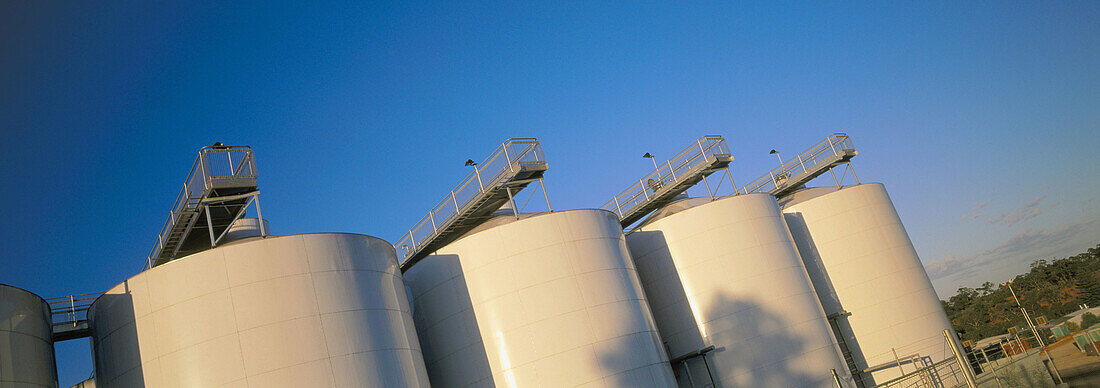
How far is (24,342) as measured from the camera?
19.2 metres

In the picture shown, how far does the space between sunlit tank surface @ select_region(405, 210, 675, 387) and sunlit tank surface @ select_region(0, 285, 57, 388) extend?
1252 cm

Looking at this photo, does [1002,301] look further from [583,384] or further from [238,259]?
[238,259]

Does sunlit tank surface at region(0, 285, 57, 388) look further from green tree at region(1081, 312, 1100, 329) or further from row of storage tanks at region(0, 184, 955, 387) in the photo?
green tree at region(1081, 312, 1100, 329)

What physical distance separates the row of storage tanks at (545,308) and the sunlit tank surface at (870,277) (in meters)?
0.08

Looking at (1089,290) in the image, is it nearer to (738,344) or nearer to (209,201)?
(738,344)

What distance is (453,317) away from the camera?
26.4m

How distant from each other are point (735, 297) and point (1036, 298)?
273 ft

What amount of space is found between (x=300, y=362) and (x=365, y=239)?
17.0 ft

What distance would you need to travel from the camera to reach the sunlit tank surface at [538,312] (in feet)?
80.3

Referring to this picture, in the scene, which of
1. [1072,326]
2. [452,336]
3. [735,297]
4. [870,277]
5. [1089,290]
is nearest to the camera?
[452,336]

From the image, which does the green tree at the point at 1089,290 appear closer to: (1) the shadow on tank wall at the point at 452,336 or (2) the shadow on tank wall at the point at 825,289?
(2) the shadow on tank wall at the point at 825,289

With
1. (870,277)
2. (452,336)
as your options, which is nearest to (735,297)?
(870,277)

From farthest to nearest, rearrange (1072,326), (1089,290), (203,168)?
(1089,290) → (1072,326) → (203,168)

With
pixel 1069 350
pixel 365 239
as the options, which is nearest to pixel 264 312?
pixel 365 239
